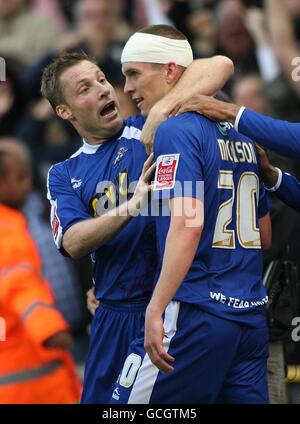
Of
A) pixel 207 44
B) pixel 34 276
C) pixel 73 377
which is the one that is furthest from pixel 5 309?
pixel 207 44

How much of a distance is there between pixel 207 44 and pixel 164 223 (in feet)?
17.7

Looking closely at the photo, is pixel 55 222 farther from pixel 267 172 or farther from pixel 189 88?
pixel 267 172

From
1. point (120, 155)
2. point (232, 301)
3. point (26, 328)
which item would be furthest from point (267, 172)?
point (26, 328)

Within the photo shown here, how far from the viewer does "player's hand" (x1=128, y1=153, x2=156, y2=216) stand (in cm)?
518

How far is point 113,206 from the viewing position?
5.67 metres

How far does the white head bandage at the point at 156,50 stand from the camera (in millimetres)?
5426

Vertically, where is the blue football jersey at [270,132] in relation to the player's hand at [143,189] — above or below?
above

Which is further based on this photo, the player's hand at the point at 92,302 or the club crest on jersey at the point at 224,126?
the player's hand at the point at 92,302

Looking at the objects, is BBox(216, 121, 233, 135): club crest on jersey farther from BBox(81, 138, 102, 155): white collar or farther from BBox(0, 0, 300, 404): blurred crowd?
BBox(0, 0, 300, 404): blurred crowd
